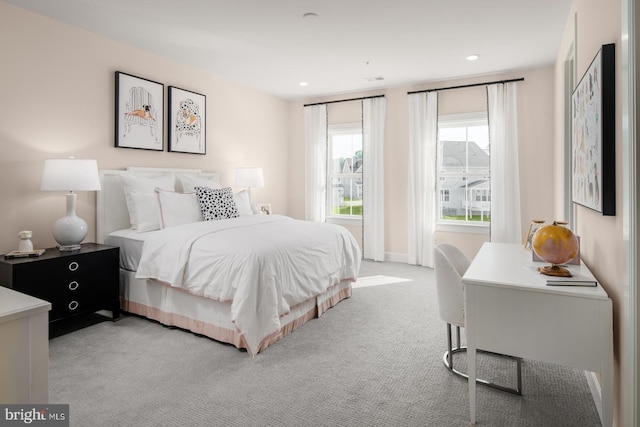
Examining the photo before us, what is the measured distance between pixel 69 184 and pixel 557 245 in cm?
339

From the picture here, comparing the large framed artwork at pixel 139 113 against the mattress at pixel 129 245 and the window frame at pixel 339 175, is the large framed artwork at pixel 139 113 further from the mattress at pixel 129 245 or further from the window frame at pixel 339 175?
the window frame at pixel 339 175

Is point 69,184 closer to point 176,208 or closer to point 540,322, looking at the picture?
point 176,208

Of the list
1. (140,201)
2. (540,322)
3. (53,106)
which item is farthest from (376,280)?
(53,106)

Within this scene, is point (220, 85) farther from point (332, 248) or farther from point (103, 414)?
point (103, 414)

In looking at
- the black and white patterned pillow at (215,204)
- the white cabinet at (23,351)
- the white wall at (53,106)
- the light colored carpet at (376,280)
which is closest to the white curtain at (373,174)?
the light colored carpet at (376,280)

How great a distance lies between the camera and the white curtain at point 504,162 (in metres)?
4.70

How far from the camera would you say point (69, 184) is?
2.94 m

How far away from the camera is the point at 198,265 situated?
2834 millimetres

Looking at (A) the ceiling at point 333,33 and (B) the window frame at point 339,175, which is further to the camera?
(B) the window frame at point 339,175

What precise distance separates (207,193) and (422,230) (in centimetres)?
304

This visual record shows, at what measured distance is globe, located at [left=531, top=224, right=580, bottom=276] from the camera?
73.2 inches

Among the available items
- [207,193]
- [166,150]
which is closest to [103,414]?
[207,193]

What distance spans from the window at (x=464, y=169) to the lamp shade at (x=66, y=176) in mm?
4276

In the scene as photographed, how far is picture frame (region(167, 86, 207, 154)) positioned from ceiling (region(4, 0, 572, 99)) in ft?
1.32
